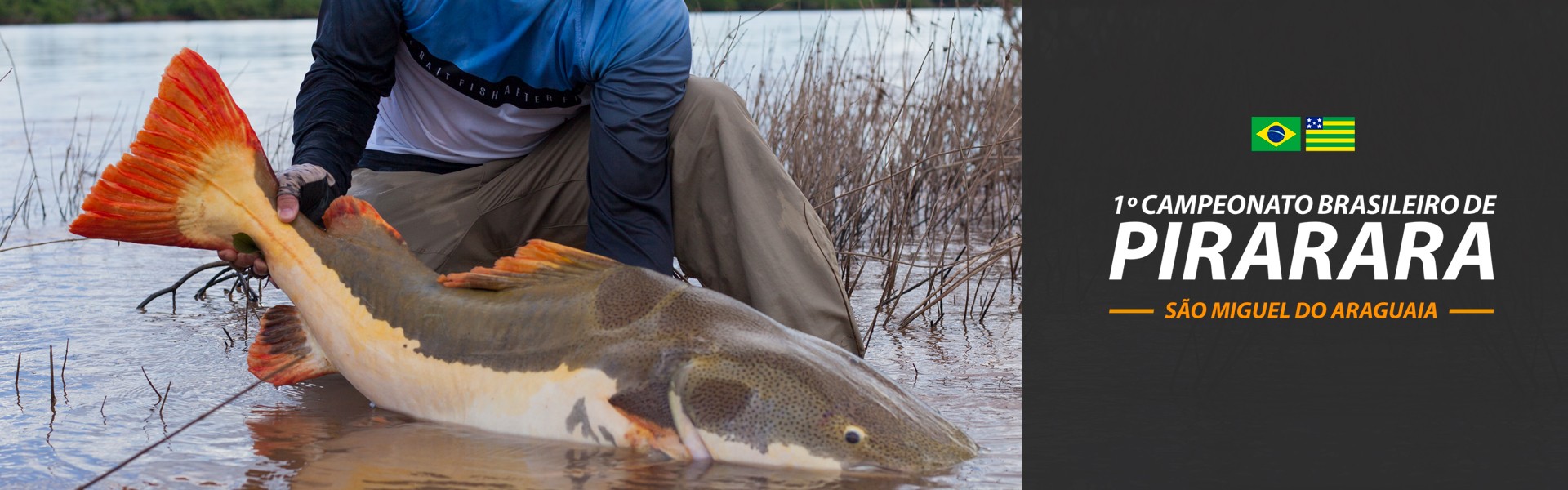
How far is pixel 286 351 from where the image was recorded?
2791 millimetres

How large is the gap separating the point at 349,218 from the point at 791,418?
3.06 feet

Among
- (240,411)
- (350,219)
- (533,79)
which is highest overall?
(533,79)

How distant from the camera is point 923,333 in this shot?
382 cm

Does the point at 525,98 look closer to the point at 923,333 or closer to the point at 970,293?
the point at 923,333

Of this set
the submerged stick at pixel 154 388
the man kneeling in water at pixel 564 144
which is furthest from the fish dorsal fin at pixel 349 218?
the submerged stick at pixel 154 388

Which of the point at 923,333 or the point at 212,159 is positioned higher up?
the point at 212,159

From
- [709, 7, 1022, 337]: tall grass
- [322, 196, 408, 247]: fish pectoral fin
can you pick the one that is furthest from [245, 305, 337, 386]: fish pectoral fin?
[709, 7, 1022, 337]: tall grass

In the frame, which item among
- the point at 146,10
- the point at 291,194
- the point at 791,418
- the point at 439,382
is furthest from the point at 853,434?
the point at 146,10

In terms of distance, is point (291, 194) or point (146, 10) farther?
point (146, 10)

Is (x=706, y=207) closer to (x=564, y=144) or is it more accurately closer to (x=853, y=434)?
(x=564, y=144)

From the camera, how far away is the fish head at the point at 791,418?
7.67ft
